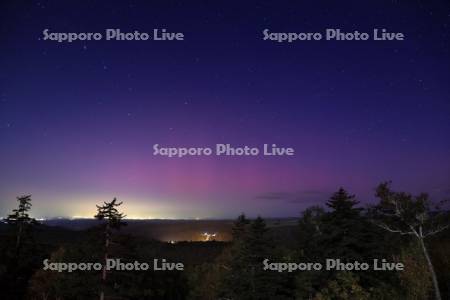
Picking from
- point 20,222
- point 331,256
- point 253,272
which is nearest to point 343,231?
point 331,256

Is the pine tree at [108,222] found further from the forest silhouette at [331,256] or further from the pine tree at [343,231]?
the pine tree at [343,231]

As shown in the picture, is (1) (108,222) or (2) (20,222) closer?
(1) (108,222)

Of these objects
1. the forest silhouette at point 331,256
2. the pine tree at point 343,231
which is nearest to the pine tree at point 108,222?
the forest silhouette at point 331,256

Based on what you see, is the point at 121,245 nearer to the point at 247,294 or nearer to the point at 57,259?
the point at 247,294

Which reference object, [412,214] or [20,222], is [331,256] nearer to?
[412,214]

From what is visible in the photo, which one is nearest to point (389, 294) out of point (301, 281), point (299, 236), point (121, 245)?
point (301, 281)

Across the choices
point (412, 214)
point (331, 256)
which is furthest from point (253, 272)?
point (412, 214)

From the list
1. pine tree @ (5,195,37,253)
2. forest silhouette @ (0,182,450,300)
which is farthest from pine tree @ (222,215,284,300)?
→ pine tree @ (5,195,37,253)

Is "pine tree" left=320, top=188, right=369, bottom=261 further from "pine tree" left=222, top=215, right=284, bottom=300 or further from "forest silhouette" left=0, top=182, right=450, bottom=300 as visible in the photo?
"pine tree" left=222, top=215, right=284, bottom=300
